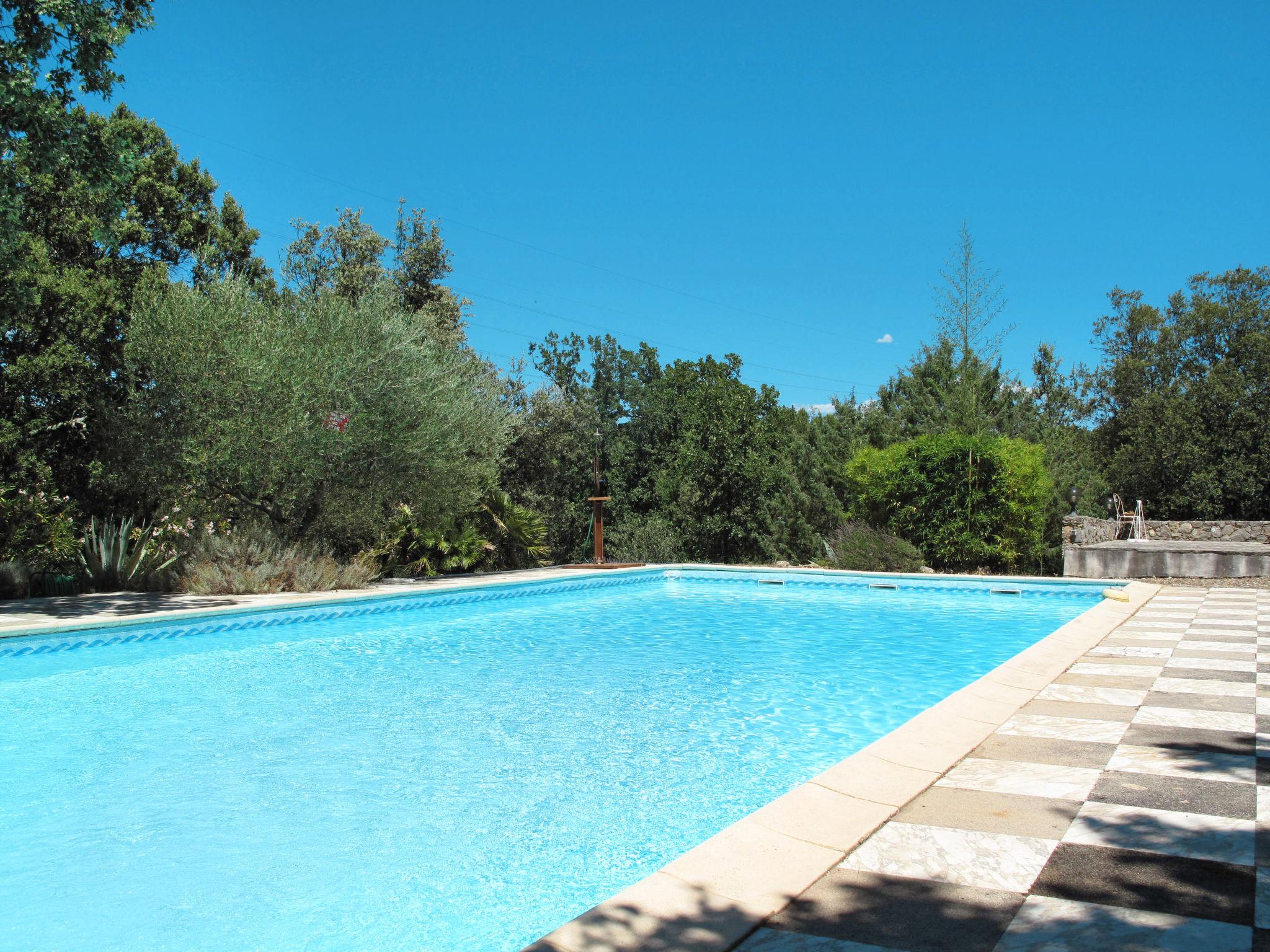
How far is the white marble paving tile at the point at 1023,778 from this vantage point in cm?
371

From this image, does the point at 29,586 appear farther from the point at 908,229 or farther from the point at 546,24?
the point at 908,229

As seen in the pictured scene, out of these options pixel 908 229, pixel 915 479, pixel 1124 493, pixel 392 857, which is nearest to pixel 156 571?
pixel 392 857

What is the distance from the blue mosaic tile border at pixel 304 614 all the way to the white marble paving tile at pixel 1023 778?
8.51 m

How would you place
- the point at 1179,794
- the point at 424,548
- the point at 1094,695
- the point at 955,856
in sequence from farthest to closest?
the point at 424,548 < the point at 1094,695 < the point at 1179,794 < the point at 955,856

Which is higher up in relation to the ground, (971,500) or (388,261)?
(388,261)

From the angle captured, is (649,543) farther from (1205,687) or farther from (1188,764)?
(1188,764)

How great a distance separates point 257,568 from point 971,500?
38.7 feet

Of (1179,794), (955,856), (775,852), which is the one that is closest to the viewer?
(955,856)

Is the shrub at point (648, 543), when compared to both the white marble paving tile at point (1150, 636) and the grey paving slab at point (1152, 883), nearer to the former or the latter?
the white marble paving tile at point (1150, 636)

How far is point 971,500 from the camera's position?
50.0ft

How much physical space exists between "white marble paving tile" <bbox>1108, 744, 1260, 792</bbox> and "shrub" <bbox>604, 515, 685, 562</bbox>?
15.0m

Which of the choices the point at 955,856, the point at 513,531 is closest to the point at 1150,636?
the point at 955,856

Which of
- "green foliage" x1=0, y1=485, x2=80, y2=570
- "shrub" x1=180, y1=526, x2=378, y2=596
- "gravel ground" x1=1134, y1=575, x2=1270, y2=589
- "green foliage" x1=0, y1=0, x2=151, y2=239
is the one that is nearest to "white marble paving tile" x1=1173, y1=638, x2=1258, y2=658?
"gravel ground" x1=1134, y1=575, x2=1270, y2=589

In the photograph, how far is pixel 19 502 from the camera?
11.7 m
